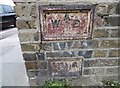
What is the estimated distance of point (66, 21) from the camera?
216 cm

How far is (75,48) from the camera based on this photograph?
91.7 inches

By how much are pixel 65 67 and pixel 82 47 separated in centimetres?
35

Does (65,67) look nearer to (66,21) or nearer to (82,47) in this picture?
(82,47)

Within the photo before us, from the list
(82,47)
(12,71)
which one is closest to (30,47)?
(82,47)

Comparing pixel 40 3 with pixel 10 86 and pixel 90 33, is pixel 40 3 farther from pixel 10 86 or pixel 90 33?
pixel 10 86

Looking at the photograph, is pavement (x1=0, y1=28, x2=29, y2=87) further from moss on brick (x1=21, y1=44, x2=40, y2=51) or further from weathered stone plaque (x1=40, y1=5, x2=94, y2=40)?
weathered stone plaque (x1=40, y1=5, x2=94, y2=40)

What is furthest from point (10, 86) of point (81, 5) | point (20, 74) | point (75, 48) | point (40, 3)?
point (81, 5)

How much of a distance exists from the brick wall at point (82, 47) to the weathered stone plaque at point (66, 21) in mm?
64

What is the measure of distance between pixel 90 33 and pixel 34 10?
683 millimetres

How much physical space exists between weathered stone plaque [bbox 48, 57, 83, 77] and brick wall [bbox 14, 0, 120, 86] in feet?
0.17

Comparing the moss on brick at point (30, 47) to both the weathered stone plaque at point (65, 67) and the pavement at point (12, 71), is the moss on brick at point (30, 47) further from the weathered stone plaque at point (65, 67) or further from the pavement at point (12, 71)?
the pavement at point (12, 71)

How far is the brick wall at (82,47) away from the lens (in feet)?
6.95

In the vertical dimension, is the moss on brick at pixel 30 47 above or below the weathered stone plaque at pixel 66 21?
below

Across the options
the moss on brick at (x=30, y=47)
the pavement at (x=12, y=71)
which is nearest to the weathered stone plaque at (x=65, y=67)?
the moss on brick at (x=30, y=47)
